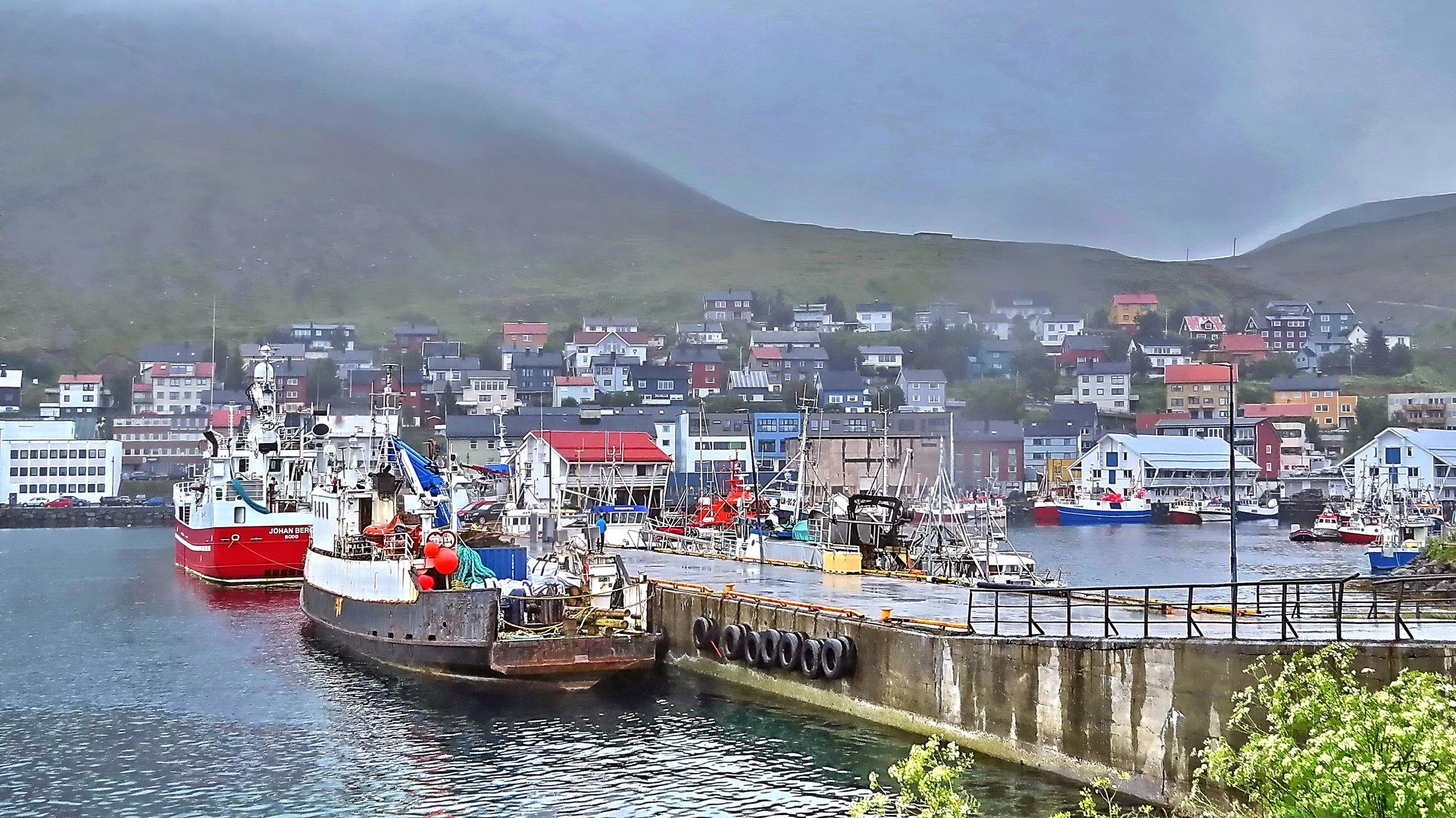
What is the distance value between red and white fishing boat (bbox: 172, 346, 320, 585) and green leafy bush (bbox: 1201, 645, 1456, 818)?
181 ft

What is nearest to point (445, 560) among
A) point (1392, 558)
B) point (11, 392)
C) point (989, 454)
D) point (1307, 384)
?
point (1392, 558)

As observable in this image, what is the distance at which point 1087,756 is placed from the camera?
22.6m

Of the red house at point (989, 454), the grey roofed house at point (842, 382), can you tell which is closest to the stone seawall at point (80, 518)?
the red house at point (989, 454)

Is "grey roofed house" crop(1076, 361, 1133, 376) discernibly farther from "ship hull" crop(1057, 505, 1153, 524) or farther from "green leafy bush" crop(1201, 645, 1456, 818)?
"green leafy bush" crop(1201, 645, 1456, 818)

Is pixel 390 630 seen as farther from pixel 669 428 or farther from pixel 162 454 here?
pixel 162 454

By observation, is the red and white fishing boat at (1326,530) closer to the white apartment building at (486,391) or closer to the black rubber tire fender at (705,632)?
the black rubber tire fender at (705,632)

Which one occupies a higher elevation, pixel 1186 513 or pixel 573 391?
pixel 573 391

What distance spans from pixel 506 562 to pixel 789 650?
12.7 metres

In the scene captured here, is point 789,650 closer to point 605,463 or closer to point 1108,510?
point 605,463

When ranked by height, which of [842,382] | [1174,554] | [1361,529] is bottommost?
[1174,554]

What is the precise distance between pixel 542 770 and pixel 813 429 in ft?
374

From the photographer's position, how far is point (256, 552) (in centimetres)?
6738

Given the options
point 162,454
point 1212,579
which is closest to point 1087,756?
point 1212,579

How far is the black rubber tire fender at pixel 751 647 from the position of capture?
32406 millimetres
